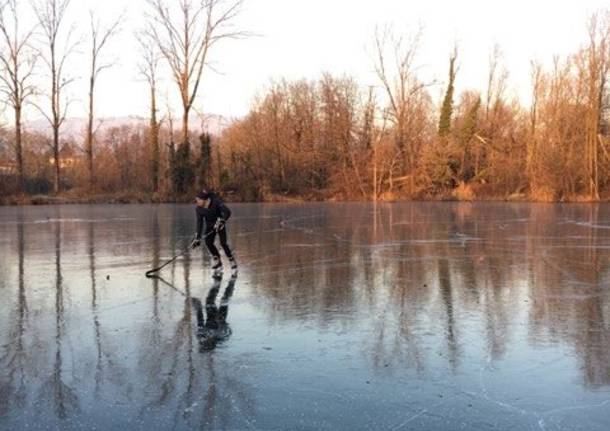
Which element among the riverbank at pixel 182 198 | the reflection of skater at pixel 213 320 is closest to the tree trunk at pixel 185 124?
the riverbank at pixel 182 198

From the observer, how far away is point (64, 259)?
507 inches

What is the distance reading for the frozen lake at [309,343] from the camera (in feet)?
14.8

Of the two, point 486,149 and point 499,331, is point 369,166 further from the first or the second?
point 499,331

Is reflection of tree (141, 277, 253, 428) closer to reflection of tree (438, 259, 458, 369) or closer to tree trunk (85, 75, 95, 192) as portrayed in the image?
reflection of tree (438, 259, 458, 369)

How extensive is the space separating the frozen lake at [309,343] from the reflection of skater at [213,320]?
3cm

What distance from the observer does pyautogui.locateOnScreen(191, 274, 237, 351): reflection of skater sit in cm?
648

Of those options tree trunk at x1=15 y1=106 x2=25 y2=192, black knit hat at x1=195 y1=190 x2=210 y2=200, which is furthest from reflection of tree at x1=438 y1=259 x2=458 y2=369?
tree trunk at x1=15 y1=106 x2=25 y2=192

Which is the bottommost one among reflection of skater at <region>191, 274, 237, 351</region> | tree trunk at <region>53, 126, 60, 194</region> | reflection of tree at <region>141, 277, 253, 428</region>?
reflection of tree at <region>141, 277, 253, 428</region>

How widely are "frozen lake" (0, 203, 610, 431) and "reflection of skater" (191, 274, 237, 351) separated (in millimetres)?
34

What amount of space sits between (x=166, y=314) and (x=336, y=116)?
164 feet

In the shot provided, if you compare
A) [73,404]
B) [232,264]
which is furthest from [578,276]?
[73,404]

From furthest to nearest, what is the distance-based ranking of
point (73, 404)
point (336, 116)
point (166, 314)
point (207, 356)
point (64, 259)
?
1. point (336, 116)
2. point (64, 259)
3. point (166, 314)
4. point (207, 356)
5. point (73, 404)

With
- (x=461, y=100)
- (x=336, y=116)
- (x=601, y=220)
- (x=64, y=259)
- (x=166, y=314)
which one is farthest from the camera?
(x=461, y=100)

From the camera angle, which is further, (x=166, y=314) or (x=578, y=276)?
(x=578, y=276)
